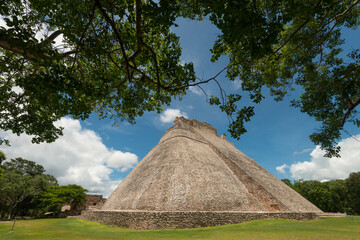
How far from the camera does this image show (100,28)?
255 inches

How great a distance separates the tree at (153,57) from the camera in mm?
4125

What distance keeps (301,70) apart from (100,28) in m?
9.38

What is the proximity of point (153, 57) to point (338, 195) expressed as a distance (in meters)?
52.1

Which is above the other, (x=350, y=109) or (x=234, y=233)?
(x=350, y=109)

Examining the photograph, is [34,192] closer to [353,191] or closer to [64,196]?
[64,196]

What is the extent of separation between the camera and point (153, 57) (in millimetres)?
5523

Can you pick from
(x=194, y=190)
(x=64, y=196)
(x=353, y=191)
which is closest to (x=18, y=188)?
(x=64, y=196)

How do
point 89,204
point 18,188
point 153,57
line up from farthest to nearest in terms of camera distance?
point 89,204 < point 18,188 < point 153,57

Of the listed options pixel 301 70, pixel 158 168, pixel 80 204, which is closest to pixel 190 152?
pixel 158 168

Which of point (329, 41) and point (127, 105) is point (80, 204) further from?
point (329, 41)

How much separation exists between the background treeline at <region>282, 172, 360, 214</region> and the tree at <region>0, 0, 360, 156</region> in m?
39.3

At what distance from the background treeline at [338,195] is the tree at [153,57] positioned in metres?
39.3

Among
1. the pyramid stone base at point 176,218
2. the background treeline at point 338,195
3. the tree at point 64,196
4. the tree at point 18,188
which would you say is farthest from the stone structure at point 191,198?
the background treeline at point 338,195

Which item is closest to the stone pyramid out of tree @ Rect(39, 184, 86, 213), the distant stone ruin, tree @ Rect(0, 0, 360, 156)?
tree @ Rect(0, 0, 360, 156)
